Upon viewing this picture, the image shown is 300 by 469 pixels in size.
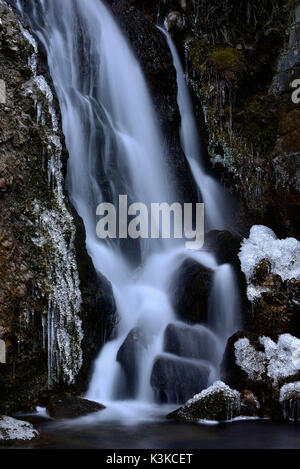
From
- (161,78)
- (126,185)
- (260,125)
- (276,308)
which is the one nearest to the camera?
(276,308)

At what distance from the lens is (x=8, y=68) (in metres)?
6.86

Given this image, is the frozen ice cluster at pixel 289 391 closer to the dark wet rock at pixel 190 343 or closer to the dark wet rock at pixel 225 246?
the dark wet rock at pixel 190 343

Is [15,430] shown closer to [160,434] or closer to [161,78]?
[160,434]

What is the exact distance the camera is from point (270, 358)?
6383 millimetres

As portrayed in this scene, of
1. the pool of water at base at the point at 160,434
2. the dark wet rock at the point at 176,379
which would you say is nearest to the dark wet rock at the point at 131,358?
the dark wet rock at the point at 176,379

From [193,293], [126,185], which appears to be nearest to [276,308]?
[193,293]

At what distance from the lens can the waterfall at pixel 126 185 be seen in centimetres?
674

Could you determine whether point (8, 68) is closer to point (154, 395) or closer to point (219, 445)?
point (154, 395)

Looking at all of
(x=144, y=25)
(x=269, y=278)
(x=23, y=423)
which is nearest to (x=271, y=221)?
(x=269, y=278)

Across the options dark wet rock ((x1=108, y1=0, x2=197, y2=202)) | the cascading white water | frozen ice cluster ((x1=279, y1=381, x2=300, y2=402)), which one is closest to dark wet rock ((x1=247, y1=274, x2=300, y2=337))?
frozen ice cluster ((x1=279, y1=381, x2=300, y2=402))

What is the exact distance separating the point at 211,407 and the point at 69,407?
1656 millimetres

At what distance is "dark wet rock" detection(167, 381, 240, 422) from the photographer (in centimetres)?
568

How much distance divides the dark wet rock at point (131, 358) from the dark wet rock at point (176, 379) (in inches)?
11.2
